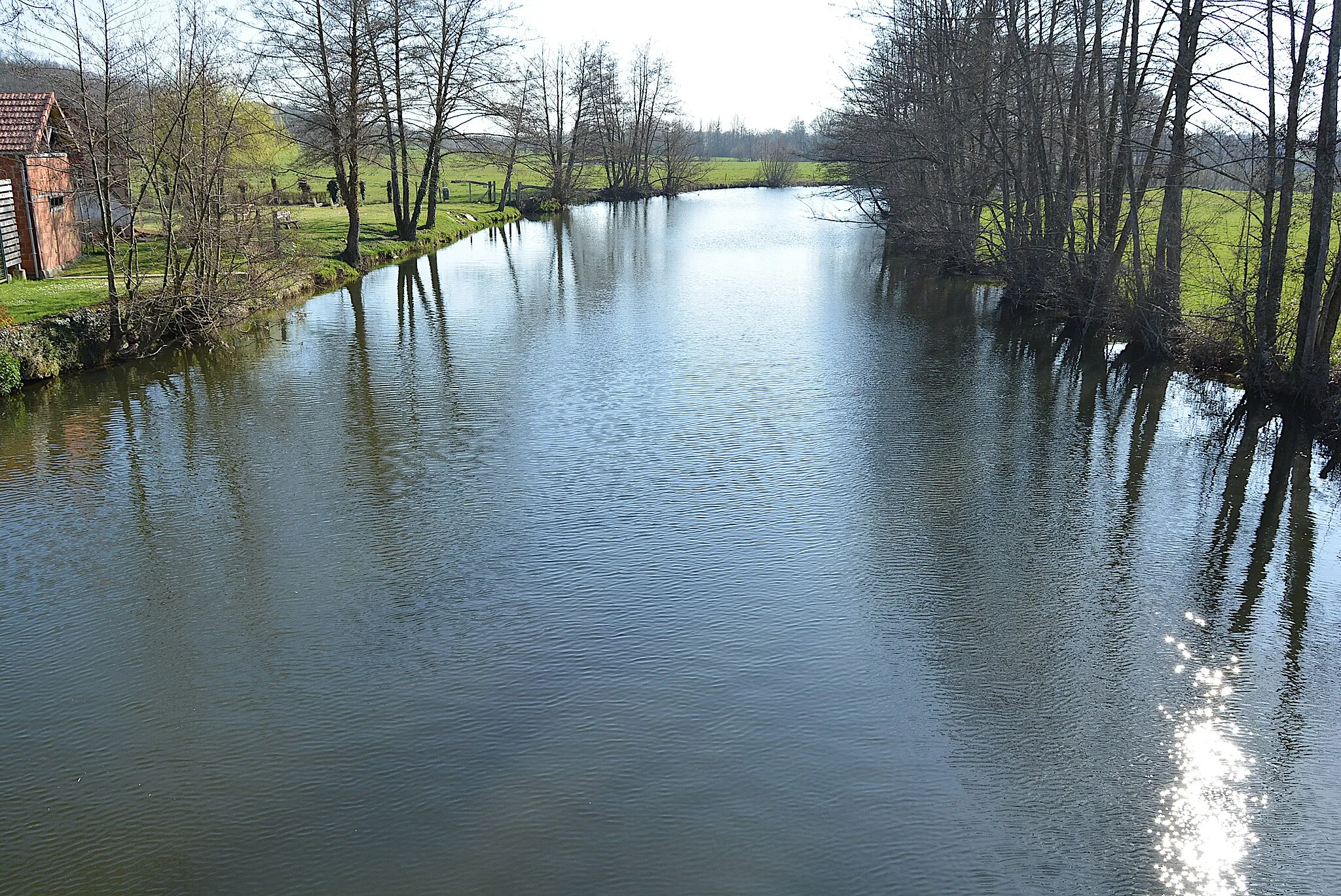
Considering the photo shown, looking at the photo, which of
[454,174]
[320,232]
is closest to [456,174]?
[454,174]

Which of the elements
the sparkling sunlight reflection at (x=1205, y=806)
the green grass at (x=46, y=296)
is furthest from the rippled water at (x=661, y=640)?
the green grass at (x=46, y=296)

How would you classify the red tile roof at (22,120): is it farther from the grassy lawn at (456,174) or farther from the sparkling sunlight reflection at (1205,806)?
the sparkling sunlight reflection at (1205,806)

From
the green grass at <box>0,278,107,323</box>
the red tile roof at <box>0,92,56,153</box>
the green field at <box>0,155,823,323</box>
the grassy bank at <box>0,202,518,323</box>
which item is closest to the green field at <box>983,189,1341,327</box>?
the grassy bank at <box>0,202,518,323</box>

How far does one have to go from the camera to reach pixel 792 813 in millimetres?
5438

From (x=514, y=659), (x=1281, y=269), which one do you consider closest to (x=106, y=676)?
Result: (x=514, y=659)

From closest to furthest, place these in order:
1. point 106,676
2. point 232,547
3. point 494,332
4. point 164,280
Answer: point 106,676 → point 232,547 → point 164,280 → point 494,332

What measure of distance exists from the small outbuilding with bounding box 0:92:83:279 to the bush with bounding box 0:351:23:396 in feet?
17.9

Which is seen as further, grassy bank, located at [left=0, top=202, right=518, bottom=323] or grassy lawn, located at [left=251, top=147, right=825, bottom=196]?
grassy lawn, located at [left=251, top=147, right=825, bottom=196]

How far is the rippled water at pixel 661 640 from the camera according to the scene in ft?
17.1

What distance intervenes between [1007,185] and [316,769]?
1887 centimetres

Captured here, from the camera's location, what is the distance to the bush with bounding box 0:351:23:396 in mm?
12773

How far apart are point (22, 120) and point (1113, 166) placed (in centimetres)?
1903

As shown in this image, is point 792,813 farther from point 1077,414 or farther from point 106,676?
point 1077,414

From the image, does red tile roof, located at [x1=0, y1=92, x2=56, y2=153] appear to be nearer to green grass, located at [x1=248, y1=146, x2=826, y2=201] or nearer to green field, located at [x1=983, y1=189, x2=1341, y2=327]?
green grass, located at [x1=248, y1=146, x2=826, y2=201]
